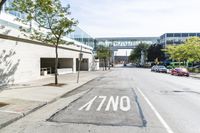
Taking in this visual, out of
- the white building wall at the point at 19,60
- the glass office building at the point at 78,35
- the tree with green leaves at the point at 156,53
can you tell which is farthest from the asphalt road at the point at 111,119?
the tree with green leaves at the point at 156,53

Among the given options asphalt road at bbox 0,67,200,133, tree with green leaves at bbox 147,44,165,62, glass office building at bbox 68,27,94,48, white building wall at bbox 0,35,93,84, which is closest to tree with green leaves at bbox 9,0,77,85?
white building wall at bbox 0,35,93,84

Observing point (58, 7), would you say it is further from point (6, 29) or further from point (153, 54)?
point (153, 54)

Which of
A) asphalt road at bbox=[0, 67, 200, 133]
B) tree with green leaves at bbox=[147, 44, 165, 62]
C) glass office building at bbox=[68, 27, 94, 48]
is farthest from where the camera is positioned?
tree with green leaves at bbox=[147, 44, 165, 62]

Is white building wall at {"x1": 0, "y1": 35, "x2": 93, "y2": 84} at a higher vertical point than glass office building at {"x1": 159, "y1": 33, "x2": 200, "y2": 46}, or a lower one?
lower

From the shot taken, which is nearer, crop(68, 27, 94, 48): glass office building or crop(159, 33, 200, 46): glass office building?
crop(68, 27, 94, 48): glass office building

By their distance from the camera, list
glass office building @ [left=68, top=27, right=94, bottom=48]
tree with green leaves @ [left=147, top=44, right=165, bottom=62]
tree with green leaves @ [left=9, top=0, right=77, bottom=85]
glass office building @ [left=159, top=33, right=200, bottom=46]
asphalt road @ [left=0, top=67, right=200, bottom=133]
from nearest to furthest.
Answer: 1. asphalt road @ [left=0, top=67, right=200, bottom=133]
2. tree with green leaves @ [left=9, top=0, right=77, bottom=85]
3. glass office building @ [left=68, top=27, right=94, bottom=48]
4. tree with green leaves @ [left=147, top=44, right=165, bottom=62]
5. glass office building @ [left=159, top=33, right=200, bottom=46]

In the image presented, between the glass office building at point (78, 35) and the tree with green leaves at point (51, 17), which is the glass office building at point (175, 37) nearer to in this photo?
the glass office building at point (78, 35)

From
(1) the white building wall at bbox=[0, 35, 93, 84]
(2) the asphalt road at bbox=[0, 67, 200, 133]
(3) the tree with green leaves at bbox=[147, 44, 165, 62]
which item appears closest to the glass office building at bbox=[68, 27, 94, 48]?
(1) the white building wall at bbox=[0, 35, 93, 84]

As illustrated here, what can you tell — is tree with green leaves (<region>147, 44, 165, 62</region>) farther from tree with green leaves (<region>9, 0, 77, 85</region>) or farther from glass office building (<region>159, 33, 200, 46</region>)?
tree with green leaves (<region>9, 0, 77, 85</region>)

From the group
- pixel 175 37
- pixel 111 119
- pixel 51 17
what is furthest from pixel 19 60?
pixel 175 37

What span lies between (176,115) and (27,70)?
54.8ft

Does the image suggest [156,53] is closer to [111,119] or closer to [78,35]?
[78,35]

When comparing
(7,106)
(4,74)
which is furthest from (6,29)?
(7,106)

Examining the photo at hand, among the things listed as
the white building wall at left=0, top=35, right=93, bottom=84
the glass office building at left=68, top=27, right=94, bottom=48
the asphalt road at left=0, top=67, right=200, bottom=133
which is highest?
the glass office building at left=68, top=27, right=94, bottom=48
